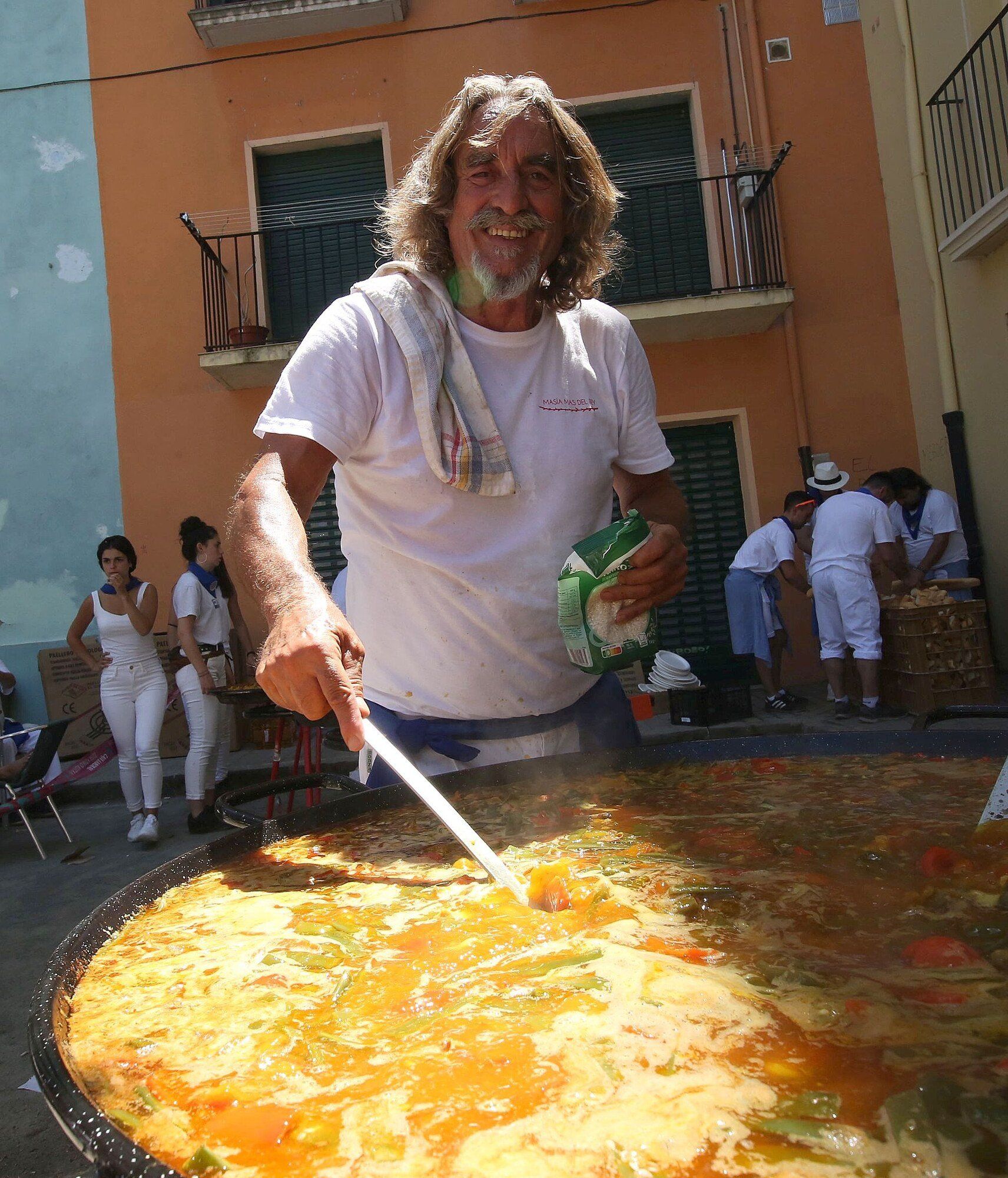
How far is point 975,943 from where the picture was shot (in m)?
1.17

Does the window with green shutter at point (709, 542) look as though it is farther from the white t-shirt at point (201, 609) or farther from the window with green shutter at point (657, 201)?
the white t-shirt at point (201, 609)

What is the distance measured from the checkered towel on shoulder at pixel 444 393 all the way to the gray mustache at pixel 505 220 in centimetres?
18

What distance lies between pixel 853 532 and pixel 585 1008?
6577 millimetres

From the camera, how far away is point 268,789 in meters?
2.03

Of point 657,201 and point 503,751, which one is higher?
point 657,201

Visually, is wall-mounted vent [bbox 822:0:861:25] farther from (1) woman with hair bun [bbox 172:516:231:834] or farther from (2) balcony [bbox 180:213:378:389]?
(1) woman with hair bun [bbox 172:516:231:834]

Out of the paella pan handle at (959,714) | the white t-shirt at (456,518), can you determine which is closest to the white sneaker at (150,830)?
the white t-shirt at (456,518)

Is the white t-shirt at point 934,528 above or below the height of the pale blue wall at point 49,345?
below

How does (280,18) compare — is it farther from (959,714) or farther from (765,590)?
(959,714)

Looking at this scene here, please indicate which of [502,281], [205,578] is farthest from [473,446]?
[205,578]

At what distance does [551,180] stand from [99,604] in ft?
17.8

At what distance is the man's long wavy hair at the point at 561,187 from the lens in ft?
6.77

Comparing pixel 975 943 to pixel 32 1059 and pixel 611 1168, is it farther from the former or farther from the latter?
pixel 32 1059

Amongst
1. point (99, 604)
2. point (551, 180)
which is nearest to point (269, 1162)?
point (551, 180)
